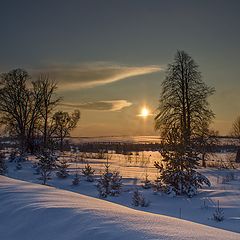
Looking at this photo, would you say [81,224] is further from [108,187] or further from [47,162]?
[47,162]

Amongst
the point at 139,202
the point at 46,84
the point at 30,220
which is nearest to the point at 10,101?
the point at 46,84

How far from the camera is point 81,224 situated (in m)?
4.16

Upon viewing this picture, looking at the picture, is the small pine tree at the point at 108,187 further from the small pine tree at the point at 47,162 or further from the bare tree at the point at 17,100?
the bare tree at the point at 17,100

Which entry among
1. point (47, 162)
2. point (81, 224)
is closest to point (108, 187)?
point (47, 162)

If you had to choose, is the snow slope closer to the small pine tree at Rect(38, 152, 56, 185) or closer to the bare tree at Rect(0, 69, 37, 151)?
the small pine tree at Rect(38, 152, 56, 185)

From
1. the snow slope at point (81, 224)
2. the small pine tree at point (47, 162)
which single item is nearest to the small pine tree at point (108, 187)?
the small pine tree at point (47, 162)

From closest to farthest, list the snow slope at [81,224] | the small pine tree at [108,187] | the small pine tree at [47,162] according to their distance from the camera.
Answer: the snow slope at [81,224]
the small pine tree at [108,187]
the small pine tree at [47,162]

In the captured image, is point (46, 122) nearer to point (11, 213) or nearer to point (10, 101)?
point (10, 101)

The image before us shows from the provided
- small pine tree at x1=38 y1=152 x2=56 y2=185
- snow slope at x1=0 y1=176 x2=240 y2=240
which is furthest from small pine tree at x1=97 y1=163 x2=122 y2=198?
snow slope at x1=0 y1=176 x2=240 y2=240

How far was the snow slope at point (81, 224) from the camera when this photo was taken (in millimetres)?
3717

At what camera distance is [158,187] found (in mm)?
11836

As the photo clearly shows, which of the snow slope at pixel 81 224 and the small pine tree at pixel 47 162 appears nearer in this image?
the snow slope at pixel 81 224

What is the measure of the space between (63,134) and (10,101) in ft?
50.9

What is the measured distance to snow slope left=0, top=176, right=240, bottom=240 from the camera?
372 cm
